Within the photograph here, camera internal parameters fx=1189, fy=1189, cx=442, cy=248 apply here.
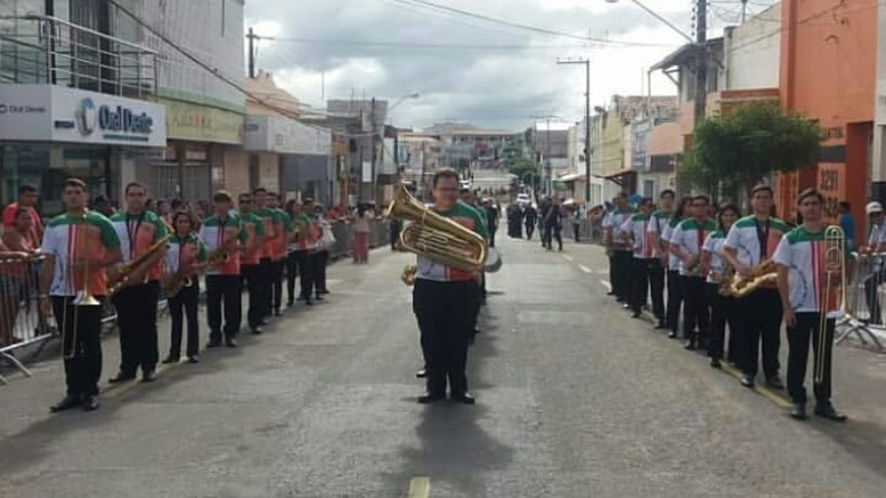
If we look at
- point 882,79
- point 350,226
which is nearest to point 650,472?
point 882,79

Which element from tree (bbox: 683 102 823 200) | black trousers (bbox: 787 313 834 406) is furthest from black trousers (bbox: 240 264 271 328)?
tree (bbox: 683 102 823 200)

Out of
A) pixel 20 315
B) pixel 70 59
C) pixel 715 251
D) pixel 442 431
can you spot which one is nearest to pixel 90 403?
pixel 442 431

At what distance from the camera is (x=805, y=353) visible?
9703 millimetres

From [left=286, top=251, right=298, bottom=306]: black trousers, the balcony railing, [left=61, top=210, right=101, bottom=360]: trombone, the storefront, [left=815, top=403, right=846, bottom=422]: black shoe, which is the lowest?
[left=815, top=403, right=846, bottom=422]: black shoe

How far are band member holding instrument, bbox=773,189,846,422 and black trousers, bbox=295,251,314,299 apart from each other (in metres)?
11.2

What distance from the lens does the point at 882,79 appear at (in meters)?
24.4

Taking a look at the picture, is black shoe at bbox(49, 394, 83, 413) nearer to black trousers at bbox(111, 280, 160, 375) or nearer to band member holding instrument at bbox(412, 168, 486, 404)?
black trousers at bbox(111, 280, 160, 375)

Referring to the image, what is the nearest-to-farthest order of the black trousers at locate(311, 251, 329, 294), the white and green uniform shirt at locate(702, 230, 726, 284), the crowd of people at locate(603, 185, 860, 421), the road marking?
the road marking
the crowd of people at locate(603, 185, 860, 421)
the white and green uniform shirt at locate(702, 230, 726, 284)
the black trousers at locate(311, 251, 329, 294)

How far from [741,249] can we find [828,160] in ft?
60.6

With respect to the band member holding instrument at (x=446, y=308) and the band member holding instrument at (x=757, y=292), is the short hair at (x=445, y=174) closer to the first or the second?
the band member holding instrument at (x=446, y=308)

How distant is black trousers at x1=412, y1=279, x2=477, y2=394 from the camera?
10000 millimetres

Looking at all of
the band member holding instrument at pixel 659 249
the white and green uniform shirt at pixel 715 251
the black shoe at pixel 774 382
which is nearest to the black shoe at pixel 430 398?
the black shoe at pixel 774 382

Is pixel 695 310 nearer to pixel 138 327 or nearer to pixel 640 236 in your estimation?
pixel 640 236

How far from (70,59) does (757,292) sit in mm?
16436
